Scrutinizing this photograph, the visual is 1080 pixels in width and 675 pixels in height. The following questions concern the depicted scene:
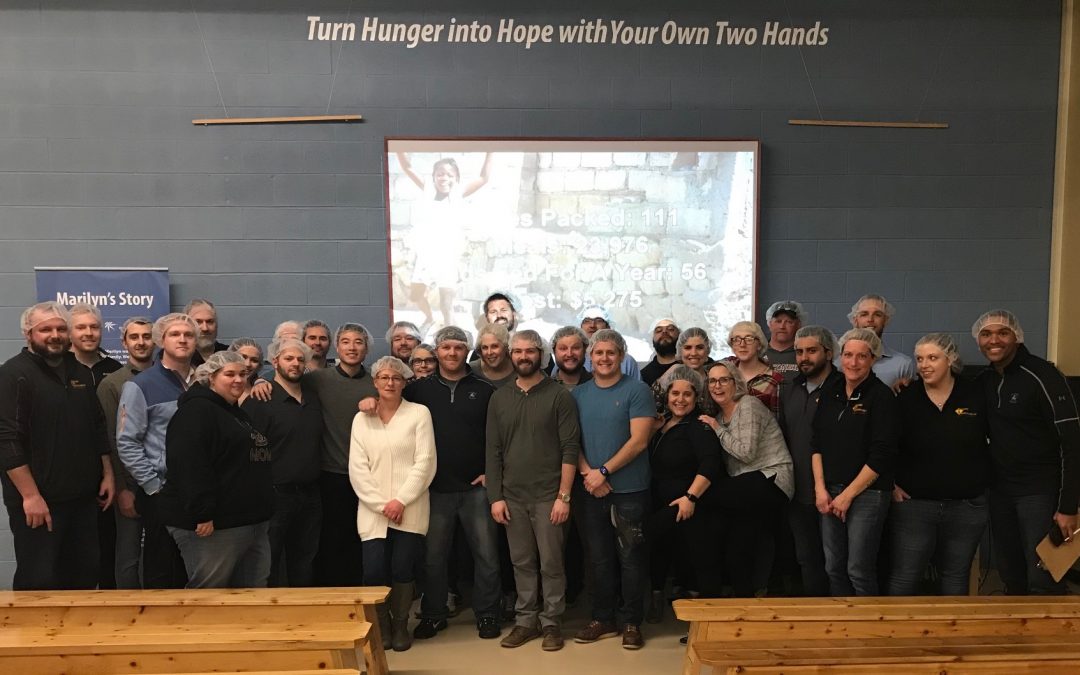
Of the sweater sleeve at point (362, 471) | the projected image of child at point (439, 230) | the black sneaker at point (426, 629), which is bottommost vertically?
the black sneaker at point (426, 629)

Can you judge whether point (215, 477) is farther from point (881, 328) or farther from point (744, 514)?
point (881, 328)

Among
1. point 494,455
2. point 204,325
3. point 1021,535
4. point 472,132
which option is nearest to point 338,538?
point 494,455

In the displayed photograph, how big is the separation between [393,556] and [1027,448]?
2.76 metres

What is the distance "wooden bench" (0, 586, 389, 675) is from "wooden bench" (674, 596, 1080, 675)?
122 centimetres

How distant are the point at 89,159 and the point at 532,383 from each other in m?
3.43

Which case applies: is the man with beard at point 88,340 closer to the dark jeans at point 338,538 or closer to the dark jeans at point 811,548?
the dark jeans at point 338,538

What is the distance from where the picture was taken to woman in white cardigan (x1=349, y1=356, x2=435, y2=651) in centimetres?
332

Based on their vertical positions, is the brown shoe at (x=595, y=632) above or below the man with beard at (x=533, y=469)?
below

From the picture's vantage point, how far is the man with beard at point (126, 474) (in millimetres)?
3365

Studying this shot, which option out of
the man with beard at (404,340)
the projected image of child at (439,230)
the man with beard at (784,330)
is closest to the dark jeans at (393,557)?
the man with beard at (404,340)

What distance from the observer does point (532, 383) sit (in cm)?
342

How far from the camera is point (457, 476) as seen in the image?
348 cm

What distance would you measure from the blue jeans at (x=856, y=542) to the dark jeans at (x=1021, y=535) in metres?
0.54

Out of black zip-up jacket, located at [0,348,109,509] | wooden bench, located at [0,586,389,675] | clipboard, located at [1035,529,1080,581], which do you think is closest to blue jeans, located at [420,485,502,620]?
wooden bench, located at [0,586,389,675]
